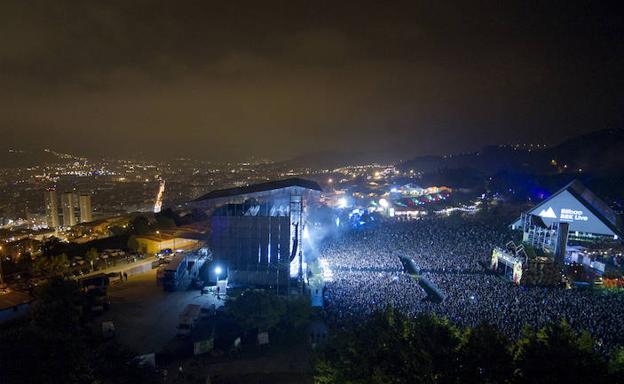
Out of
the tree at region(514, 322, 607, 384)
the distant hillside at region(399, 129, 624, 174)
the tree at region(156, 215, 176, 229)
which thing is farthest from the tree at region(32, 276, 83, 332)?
the distant hillside at region(399, 129, 624, 174)

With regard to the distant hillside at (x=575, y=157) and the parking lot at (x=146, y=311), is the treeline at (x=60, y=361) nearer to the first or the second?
the parking lot at (x=146, y=311)

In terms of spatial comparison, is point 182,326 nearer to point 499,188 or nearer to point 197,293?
point 197,293

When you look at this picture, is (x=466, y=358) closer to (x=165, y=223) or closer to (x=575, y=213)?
(x=575, y=213)

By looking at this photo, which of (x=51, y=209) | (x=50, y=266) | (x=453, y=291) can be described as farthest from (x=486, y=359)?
(x=51, y=209)

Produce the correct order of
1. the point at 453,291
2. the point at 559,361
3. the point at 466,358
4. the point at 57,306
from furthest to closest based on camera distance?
the point at 453,291
the point at 57,306
the point at 466,358
the point at 559,361

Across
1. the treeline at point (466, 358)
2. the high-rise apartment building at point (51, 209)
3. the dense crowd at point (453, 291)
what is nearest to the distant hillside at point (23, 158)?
the high-rise apartment building at point (51, 209)
